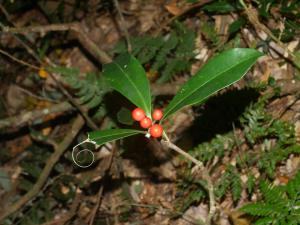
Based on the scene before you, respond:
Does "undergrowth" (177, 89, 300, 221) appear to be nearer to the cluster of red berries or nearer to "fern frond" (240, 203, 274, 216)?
"fern frond" (240, 203, 274, 216)

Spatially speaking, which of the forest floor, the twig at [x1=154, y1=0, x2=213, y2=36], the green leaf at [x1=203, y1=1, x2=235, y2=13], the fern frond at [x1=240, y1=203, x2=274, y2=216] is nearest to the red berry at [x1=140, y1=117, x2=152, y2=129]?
the forest floor

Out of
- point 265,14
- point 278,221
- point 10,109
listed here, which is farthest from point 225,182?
point 10,109

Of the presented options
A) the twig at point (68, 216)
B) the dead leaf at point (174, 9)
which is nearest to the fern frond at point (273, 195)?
the twig at point (68, 216)

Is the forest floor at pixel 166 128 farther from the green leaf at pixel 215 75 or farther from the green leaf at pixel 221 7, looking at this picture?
the green leaf at pixel 215 75

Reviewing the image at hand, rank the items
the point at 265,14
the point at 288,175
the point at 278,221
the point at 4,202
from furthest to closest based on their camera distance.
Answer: the point at 4,202
the point at 265,14
the point at 288,175
the point at 278,221

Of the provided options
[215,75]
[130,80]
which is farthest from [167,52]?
[215,75]

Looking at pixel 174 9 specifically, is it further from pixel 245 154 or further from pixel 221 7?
pixel 245 154

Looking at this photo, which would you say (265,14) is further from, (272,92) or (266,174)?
(266,174)
